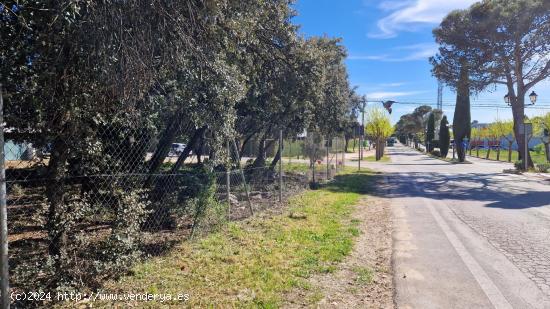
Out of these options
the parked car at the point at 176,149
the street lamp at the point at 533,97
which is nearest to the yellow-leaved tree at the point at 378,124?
the street lamp at the point at 533,97

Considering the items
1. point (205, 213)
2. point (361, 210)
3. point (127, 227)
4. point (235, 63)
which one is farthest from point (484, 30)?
point (127, 227)

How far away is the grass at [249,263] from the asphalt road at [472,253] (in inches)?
34.4

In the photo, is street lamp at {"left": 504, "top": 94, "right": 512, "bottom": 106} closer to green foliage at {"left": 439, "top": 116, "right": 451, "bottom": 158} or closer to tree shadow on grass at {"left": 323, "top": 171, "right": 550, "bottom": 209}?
tree shadow on grass at {"left": 323, "top": 171, "right": 550, "bottom": 209}

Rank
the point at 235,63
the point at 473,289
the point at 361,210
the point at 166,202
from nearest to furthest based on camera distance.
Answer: the point at 473,289 → the point at 166,202 → the point at 235,63 → the point at 361,210

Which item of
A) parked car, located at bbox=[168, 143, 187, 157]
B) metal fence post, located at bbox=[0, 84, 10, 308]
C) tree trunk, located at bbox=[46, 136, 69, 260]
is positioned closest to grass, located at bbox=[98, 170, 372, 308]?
tree trunk, located at bbox=[46, 136, 69, 260]

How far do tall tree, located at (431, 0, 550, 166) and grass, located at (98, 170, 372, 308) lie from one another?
2155cm

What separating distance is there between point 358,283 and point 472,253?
2.50 m

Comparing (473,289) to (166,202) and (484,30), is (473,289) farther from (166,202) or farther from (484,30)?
(484,30)

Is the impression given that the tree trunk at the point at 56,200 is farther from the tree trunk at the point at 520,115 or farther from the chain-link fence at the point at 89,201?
the tree trunk at the point at 520,115

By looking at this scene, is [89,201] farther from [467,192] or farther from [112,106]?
[467,192]

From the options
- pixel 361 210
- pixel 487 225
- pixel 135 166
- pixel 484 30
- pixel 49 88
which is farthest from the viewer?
pixel 484 30

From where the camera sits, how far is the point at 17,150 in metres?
4.95

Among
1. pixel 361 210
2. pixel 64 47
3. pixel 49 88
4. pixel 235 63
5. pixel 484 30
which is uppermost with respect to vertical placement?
pixel 484 30

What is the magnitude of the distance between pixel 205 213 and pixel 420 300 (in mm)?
3890
